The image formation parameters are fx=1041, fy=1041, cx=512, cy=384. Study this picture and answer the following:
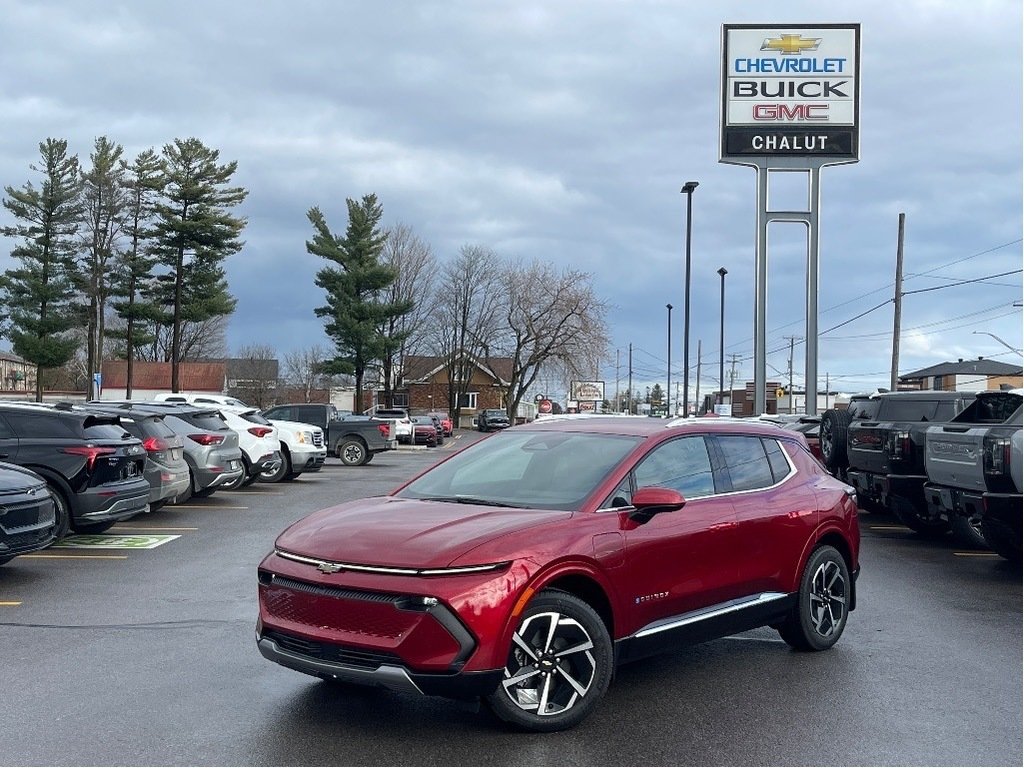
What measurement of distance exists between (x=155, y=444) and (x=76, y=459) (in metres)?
2.38

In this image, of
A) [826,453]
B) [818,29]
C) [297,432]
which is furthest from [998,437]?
[818,29]

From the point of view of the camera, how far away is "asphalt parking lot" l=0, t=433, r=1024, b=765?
16.8 feet

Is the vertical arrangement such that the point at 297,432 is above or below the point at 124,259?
below

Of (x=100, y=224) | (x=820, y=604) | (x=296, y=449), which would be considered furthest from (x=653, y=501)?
(x=100, y=224)

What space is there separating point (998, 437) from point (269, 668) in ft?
23.5

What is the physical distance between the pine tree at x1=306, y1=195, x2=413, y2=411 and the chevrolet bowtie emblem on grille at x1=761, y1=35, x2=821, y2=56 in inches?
1284

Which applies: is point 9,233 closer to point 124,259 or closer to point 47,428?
point 124,259

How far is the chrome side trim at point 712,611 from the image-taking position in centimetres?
596

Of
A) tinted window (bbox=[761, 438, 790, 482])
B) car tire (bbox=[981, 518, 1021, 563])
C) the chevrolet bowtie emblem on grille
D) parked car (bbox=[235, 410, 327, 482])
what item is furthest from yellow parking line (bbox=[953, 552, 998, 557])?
the chevrolet bowtie emblem on grille

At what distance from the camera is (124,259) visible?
169 feet

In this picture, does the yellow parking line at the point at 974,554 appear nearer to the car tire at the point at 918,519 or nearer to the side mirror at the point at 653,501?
the car tire at the point at 918,519

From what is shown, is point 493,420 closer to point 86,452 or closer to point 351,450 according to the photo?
point 351,450

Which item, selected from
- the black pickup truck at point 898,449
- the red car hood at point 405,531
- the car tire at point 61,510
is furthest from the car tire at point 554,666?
the black pickup truck at point 898,449

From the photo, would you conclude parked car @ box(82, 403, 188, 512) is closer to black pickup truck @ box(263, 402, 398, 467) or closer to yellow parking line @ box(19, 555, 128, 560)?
yellow parking line @ box(19, 555, 128, 560)
